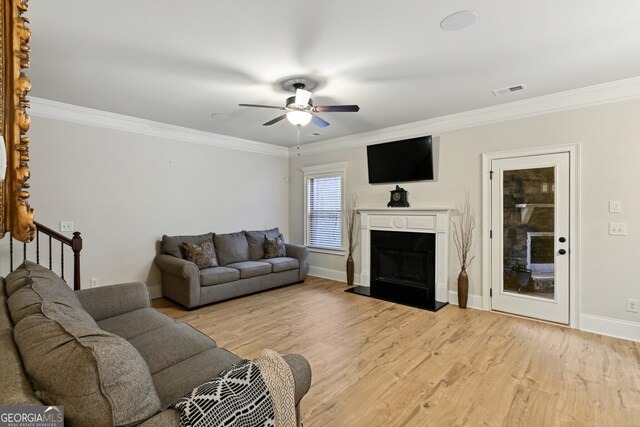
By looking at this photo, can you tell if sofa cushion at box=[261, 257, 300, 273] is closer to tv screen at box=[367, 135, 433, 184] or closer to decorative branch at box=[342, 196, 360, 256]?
decorative branch at box=[342, 196, 360, 256]

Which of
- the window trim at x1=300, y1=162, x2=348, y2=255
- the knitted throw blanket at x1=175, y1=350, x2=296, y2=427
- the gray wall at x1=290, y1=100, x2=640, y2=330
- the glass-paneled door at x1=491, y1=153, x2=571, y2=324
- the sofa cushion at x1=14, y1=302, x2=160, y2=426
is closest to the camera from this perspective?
the sofa cushion at x1=14, y1=302, x2=160, y2=426

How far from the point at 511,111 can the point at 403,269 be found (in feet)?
8.54

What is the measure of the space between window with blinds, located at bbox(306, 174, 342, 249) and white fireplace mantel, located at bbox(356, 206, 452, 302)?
0.64 metres

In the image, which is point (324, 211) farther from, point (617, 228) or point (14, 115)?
point (14, 115)

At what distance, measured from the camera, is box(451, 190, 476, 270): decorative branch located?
419 cm

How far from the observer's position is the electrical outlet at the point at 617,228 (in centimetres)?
320

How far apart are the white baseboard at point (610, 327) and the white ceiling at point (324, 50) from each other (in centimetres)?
248

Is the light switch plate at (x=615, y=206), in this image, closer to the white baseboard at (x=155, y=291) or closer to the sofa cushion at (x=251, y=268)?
the sofa cushion at (x=251, y=268)

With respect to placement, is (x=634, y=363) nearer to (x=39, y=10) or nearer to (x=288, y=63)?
(x=288, y=63)

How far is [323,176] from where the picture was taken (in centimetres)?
591

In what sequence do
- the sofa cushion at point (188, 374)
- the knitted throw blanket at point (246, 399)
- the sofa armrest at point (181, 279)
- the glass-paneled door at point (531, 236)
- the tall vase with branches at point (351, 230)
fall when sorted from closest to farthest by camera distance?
the knitted throw blanket at point (246, 399)
the sofa cushion at point (188, 374)
the glass-paneled door at point (531, 236)
the sofa armrest at point (181, 279)
the tall vase with branches at point (351, 230)

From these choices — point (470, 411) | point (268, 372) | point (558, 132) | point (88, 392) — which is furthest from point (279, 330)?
point (558, 132)

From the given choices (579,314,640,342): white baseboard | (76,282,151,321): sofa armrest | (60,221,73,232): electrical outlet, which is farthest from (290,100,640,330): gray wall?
(60,221,73,232): electrical outlet

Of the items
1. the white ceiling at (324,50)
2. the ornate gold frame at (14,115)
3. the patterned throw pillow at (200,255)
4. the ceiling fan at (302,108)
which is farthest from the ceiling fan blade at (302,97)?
the patterned throw pillow at (200,255)
